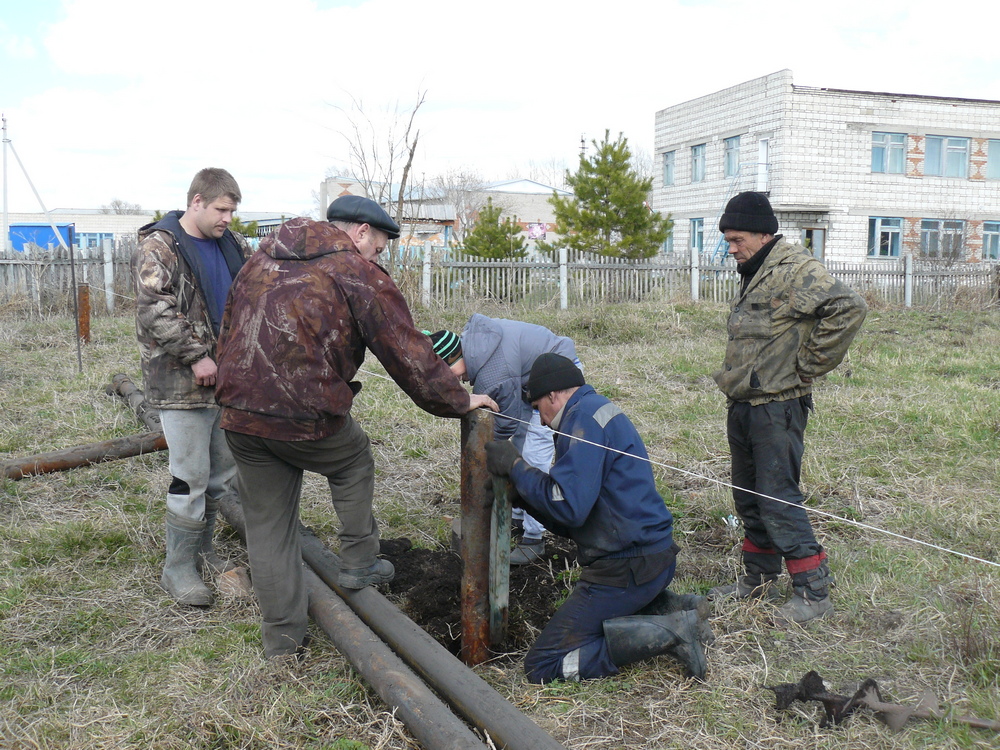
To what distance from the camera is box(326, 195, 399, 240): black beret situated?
3211 millimetres

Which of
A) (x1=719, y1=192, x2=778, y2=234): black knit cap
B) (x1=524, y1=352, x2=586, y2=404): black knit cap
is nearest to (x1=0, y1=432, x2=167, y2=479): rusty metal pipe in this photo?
(x1=524, y1=352, x2=586, y2=404): black knit cap

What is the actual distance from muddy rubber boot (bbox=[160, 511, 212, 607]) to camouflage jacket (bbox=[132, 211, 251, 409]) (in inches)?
24.7

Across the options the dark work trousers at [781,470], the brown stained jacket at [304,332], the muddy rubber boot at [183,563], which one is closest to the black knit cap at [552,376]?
the brown stained jacket at [304,332]

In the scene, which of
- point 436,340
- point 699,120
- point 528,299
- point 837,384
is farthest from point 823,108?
point 436,340

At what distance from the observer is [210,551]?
13.9 feet

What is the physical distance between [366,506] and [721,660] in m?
1.60

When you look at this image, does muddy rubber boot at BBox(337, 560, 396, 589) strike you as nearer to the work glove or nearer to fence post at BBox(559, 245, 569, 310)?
the work glove

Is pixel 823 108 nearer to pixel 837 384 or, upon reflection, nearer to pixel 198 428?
pixel 837 384

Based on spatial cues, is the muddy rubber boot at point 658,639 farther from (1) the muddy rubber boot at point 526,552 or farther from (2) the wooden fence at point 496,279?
(2) the wooden fence at point 496,279

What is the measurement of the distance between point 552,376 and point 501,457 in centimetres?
39

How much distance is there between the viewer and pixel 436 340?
161 inches

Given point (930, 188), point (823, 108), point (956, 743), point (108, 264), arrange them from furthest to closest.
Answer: point (930, 188)
point (823, 108)
point (108, 264)
point (956, 743)

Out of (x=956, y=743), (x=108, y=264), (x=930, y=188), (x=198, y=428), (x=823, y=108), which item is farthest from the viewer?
(x=930, y=188)

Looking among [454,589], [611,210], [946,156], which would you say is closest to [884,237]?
[946,156]
